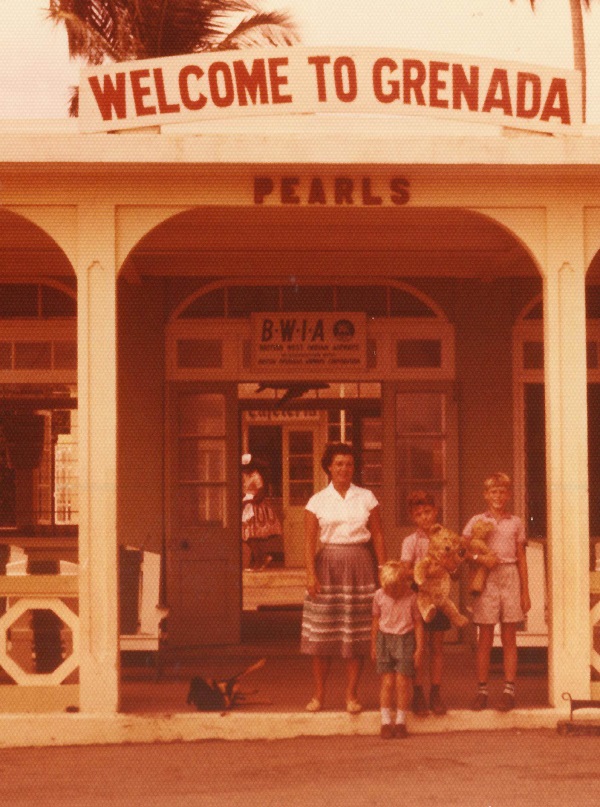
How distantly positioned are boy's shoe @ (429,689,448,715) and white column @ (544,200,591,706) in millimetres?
675

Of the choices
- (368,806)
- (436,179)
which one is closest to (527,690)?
(368,806)

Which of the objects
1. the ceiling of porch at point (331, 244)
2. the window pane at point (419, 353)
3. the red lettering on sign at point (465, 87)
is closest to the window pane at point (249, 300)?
the ceiling of porch at point (331, 244)

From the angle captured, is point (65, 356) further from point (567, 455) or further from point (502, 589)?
point (567, 455)

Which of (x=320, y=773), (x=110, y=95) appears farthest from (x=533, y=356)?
(x=320, y=773)

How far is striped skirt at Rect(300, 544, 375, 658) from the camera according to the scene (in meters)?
8.16

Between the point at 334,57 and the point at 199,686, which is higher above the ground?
the point at 334,57

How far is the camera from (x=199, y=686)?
27.0 feet

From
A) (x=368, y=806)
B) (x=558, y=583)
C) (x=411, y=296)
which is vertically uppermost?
(x=411, y=296)

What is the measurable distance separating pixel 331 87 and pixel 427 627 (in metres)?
3.28

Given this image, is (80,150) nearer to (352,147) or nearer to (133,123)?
(133,123)

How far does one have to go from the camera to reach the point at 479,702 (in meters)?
8.20

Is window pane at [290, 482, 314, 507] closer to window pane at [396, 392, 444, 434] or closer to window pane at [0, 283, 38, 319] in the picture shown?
window pane at [396, 392, 444, 434]

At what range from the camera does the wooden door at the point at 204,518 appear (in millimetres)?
10844

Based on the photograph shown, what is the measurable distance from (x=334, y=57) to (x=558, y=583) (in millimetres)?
3412
